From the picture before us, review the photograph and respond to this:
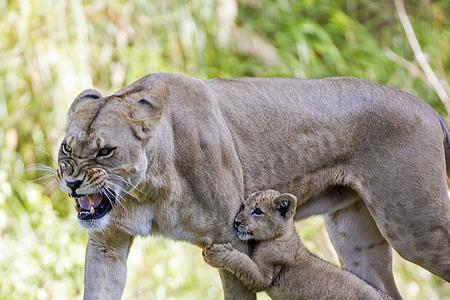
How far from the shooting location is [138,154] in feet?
17.3

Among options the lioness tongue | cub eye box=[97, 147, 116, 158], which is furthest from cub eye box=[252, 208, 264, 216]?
cub eye box=[97, 147, 116, 158]

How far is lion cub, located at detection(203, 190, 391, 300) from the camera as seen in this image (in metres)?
5.88

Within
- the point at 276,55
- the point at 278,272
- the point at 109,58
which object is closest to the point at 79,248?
the point at 109,58

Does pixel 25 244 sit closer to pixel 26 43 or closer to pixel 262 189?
pixel 26 43

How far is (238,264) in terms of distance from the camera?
573 cm

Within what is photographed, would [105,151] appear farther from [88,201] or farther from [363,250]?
[363,250]

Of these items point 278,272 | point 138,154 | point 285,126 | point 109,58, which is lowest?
point 109,58

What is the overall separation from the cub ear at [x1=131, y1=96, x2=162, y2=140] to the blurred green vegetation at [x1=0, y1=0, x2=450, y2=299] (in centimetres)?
329

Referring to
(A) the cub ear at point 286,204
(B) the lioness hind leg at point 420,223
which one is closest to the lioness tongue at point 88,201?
(A) the cub ear at point 286,204

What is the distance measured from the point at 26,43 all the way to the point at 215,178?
4.16 meters

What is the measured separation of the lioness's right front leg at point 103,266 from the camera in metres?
5.77

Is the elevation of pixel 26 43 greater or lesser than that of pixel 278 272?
lesser

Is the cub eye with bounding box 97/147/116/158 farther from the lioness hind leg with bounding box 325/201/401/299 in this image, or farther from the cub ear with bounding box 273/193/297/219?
the lioness hind leg with bounding box 325/201/401/299

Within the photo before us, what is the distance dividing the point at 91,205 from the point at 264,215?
0.91 meters
